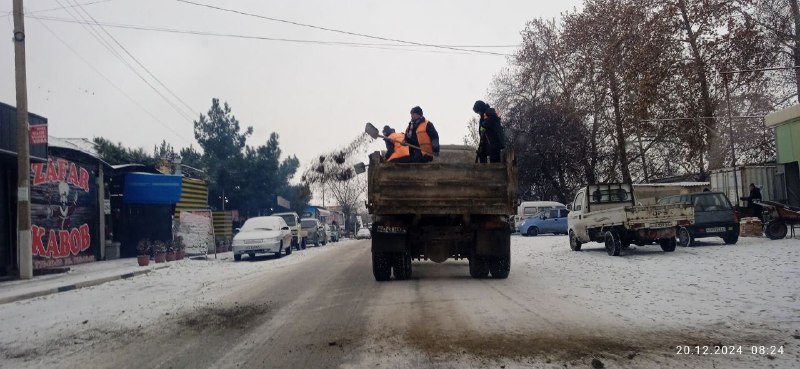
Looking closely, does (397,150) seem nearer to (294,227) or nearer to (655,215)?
(655,215)

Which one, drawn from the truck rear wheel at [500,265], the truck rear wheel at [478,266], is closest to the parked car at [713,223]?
the truck rear wheel at [500,265]

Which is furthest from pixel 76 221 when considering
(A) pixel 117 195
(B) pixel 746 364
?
(B) pixel 746 364

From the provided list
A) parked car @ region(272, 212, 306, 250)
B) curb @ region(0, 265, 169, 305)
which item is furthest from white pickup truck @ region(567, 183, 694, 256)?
parked car @ region(272, 212, 306, 250)

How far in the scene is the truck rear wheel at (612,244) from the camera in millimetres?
16438

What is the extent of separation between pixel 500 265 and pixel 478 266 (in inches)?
16.1

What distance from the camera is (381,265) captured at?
1106 cm

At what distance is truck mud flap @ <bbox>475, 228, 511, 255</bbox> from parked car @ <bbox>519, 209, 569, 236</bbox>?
25961mm

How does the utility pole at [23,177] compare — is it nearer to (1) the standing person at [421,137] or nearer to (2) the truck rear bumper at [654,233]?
(1) the standing person at [421,137]

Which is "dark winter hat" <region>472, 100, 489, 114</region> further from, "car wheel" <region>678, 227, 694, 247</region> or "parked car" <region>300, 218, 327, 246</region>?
"parked car" <region>300, 218, 327, 246</region>

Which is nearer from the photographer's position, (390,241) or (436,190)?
(436,190)

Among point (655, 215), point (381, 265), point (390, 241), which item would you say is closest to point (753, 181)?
point (655, 215)

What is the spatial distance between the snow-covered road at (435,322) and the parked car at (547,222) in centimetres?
2311

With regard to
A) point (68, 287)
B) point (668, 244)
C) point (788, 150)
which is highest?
point (788, 150)

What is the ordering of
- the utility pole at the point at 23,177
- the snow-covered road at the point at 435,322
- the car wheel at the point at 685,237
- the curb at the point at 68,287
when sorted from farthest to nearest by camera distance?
1. the car wheel at the point at 685,237
2. the utility pole at the point at 23,177
3. the curb at the point at 68,287
4. the snow-covered road at the point at 435,322
